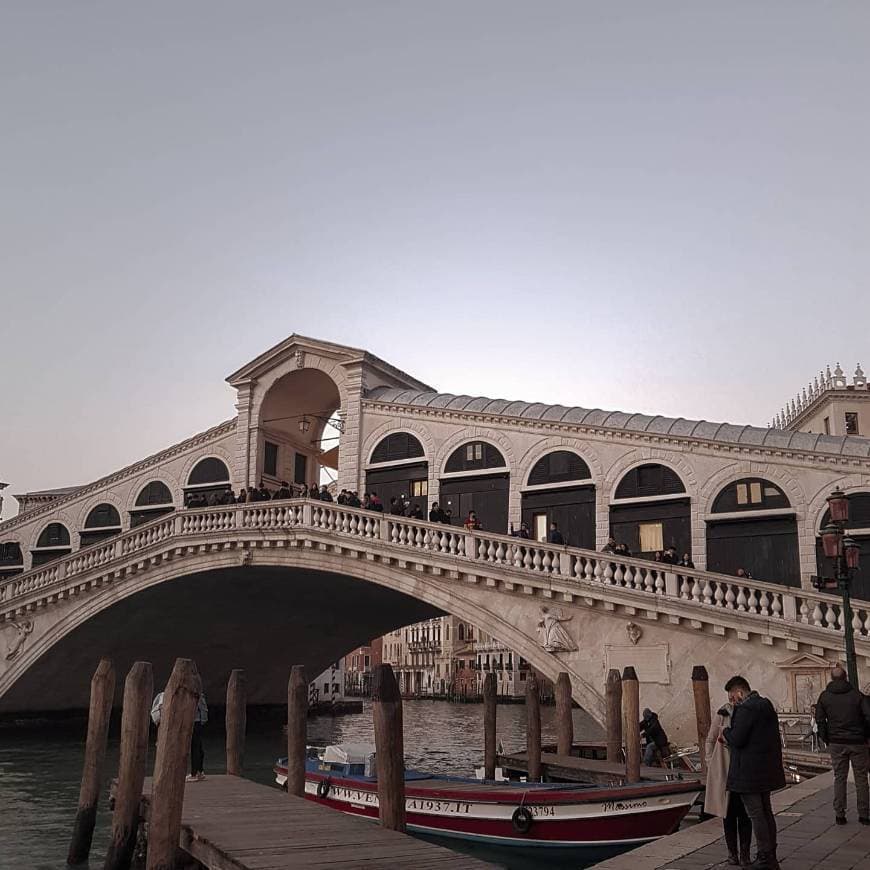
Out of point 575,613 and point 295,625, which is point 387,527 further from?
point 295,625

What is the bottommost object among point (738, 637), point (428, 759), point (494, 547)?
point (428, 759)

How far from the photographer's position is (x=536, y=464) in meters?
22.8

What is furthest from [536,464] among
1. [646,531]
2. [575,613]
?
[575,613]

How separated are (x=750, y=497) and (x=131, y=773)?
14.2m

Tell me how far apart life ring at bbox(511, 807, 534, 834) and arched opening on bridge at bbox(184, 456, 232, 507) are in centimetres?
1795

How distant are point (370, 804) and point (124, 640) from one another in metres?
17.1

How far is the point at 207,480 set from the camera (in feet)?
94.4

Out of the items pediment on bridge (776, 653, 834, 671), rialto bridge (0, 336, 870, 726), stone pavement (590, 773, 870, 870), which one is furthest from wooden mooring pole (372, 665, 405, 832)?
pediment on bridge (776, 653, 834, 671)

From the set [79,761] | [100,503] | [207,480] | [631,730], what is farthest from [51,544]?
[631,730]

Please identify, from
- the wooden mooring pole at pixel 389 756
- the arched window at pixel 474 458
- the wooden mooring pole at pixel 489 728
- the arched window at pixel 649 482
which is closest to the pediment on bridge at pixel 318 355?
the arched window at pixel 474 458

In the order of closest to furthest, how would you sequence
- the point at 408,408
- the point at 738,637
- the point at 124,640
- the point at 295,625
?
the point at 738,637
the point at 408,408
the point at 124,640
the point at 295,625

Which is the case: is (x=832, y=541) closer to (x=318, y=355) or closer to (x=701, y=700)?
(x=701, y=700)

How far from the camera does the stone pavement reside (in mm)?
6832

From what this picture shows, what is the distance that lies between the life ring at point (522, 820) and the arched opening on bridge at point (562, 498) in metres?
10.7
